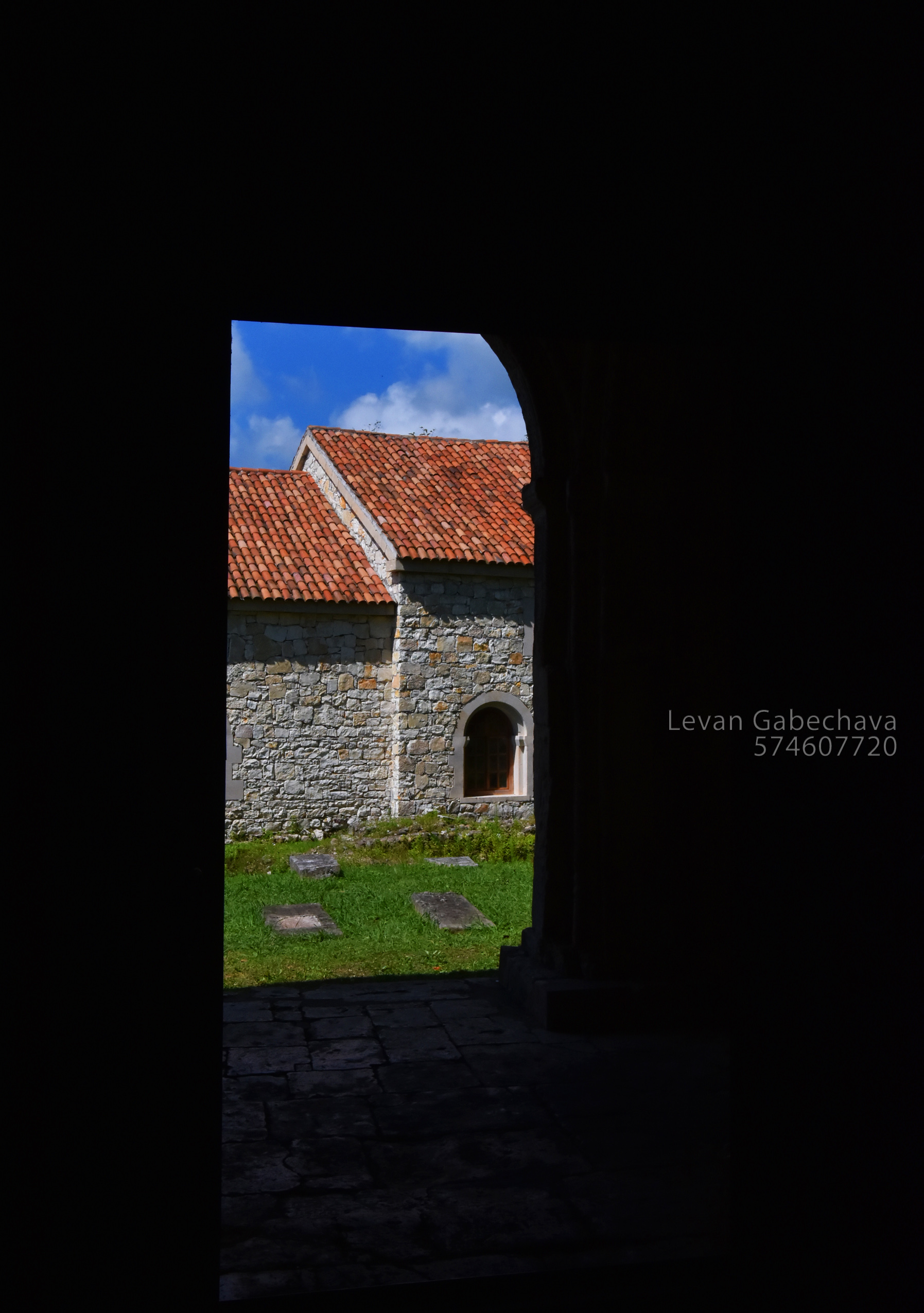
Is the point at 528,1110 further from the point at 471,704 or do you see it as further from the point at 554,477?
the point at 471,704

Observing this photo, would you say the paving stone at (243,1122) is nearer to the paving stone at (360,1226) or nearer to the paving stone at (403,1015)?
the paving stone at (360,1226)

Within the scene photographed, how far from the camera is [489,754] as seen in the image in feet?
46.0

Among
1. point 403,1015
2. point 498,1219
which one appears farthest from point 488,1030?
point 498,1219

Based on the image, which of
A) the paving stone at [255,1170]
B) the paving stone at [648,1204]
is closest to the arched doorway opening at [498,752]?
the paving stone at [255,1170]

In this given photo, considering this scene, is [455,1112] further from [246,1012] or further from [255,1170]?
[246,1012]

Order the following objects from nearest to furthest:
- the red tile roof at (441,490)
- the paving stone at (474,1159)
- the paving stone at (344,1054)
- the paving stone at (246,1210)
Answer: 1. the paving stone at (246,1210)
2. the paving stone at (474,1159)
3. the paving stone at (344,1054)
4. the red tile roof at (441,490)

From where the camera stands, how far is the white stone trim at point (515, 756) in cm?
1351

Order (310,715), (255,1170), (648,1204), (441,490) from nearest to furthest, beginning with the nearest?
(648,1204) → (255,1170) → (310,715) → (441,490)

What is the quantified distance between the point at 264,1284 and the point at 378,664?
36.3 feet

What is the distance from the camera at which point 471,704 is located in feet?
44.7

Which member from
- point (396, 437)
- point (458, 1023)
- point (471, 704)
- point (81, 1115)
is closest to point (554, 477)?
point (458, 1023)

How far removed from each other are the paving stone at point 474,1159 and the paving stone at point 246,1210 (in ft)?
1.23

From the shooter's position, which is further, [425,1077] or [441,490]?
[441,490]

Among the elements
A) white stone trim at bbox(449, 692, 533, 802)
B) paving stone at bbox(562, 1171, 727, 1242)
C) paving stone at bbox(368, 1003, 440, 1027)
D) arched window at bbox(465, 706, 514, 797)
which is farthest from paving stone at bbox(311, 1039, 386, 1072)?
arched window at bbox(465, 706, 514, 797)
